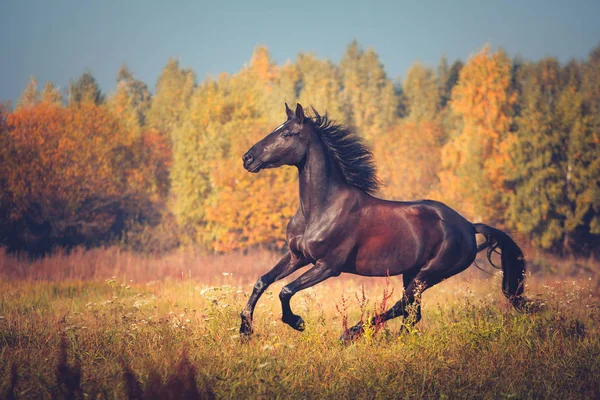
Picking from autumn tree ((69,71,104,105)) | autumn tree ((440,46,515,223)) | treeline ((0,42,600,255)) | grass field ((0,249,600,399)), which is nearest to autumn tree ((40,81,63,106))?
autumn tree ((69,71,104,105))

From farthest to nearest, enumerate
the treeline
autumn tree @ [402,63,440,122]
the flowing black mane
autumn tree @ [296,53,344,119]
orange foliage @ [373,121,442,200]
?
1. autumn tree @ [402,63,440,122]
2. autumn tree @ [296,53,344,119]
3. orange foliage @ [373,121,442,200]
4. the treeline
5. the flowing black mane

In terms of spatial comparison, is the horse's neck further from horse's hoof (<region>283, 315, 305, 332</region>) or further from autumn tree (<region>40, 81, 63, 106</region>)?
autumn tree (<region>40, 81, 63, 106</region>)

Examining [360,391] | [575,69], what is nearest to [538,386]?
[360,391]

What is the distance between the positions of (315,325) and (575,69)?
4877cm

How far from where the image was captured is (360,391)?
4984 mm

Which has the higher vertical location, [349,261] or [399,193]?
[399,193]

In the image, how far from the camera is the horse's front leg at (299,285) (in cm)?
650

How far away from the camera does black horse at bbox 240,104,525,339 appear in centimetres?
680

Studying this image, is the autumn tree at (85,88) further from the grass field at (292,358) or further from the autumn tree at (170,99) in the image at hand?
the grass field at (292,358)

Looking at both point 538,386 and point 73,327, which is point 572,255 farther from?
point 73,327

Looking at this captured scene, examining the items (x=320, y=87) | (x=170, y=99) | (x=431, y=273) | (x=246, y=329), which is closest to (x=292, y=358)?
(x=246, y=329)

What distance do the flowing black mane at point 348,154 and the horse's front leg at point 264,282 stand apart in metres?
1.15

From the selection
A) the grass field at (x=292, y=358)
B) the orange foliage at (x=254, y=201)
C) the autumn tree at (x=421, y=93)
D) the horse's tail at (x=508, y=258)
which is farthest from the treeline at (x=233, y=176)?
the autumn tree at (x=421, y=93)

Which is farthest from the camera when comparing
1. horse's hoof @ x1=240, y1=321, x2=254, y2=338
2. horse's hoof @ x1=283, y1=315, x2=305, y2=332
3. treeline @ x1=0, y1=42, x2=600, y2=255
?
treeline @ x1=0, y1=42, x2=600, y2=255
